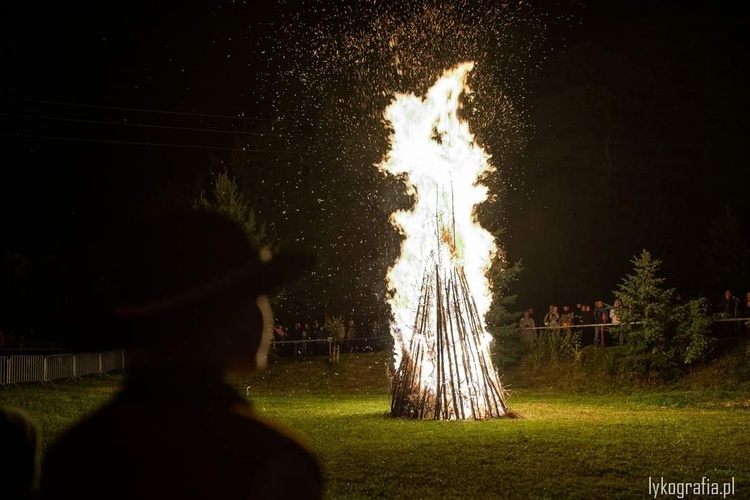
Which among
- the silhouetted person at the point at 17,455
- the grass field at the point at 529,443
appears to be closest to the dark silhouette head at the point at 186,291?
the silhouetted person at the point at 17,455

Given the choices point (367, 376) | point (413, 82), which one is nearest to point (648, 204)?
point (367, 376)

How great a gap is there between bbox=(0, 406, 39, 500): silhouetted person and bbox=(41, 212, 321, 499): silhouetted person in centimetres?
57

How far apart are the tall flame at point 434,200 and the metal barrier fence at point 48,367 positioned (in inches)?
522

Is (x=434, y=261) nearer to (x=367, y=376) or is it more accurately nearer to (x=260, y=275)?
(x=367, y=376)

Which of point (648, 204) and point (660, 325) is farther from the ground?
point (648, 204)

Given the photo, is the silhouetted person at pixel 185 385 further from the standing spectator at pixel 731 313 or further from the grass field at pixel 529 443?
the standing spectator at pixel 731 313

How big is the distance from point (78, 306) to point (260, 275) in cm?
45

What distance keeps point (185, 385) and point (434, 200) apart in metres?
14.1

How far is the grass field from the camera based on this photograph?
919cm

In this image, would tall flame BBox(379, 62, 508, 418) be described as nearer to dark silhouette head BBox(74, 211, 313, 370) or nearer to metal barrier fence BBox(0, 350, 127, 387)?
metal barrier fence BBox(0, 350, 127, 387)

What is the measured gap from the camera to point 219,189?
31.0m

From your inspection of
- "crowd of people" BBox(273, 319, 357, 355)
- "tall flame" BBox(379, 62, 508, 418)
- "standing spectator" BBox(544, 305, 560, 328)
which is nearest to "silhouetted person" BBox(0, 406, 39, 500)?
"tall flame" BBox(379, 62, 508, 418)

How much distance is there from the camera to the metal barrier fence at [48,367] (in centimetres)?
2559

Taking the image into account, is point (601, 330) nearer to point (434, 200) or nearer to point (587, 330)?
point (587, 330)
